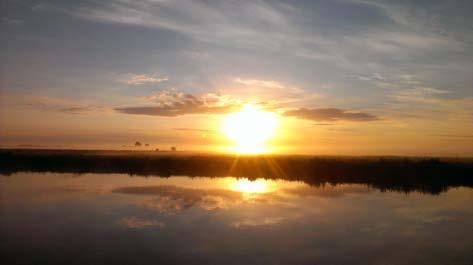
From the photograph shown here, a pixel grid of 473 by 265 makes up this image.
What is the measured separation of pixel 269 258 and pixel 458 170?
37882 mm

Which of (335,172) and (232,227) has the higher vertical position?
(335,172)

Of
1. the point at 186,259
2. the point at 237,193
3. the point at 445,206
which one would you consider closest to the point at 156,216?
the point at 186,259

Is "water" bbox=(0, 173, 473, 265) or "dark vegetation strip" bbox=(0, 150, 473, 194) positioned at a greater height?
"dark vegetation strip" bbox=(0, 150, 473, 194)

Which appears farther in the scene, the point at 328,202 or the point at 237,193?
the point at 237,193

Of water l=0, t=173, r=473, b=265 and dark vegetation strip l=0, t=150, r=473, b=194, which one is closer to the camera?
water l=0, t=173, r=473, b=265

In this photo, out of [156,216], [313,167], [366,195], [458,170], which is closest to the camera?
[156,216]

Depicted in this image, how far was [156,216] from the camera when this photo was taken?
65.7 feet

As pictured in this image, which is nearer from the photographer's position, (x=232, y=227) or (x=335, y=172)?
(x=232, y=227)

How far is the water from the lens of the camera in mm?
13641

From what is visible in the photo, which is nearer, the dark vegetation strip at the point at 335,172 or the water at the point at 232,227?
the water at the point at 232,227

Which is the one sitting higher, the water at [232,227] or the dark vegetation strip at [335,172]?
the dark vegetation strip at [335,172]

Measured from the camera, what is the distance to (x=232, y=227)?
17.9 meters

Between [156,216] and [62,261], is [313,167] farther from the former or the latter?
[62,261]

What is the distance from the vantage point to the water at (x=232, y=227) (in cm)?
1364
